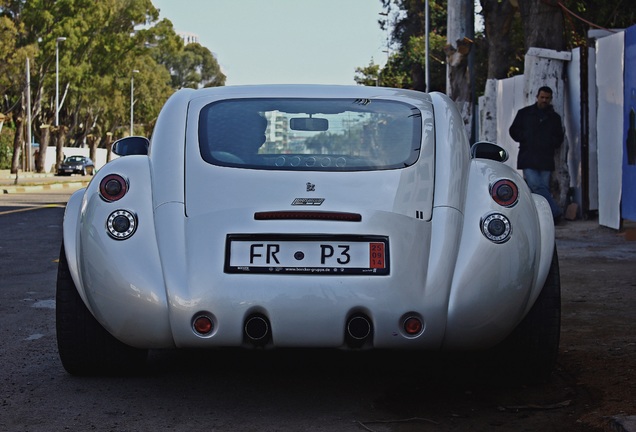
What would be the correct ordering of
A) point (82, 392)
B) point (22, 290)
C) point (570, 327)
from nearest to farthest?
point (82, 392) → point (570, 327) → point (22, 290)

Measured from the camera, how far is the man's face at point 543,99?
14.5 m

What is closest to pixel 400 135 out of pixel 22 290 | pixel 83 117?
pixel 22 290

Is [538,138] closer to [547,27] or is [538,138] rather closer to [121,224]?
[547,27]

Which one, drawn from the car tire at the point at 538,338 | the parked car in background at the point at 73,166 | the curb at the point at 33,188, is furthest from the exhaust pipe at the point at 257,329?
the parked car in background at the point at 73,166

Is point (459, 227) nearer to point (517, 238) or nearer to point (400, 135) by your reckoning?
point (517, 238)

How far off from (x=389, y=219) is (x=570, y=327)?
2.41 m

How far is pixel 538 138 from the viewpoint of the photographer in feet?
48.9

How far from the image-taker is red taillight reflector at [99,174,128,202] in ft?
16.1

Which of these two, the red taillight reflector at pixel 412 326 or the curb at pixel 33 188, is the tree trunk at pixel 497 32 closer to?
the curb at pixel 33 188

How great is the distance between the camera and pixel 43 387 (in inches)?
198

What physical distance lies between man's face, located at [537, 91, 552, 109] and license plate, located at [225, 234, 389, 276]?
10.3 m

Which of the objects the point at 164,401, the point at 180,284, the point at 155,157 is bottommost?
the point at 164,401

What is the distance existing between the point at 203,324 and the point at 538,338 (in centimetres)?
149

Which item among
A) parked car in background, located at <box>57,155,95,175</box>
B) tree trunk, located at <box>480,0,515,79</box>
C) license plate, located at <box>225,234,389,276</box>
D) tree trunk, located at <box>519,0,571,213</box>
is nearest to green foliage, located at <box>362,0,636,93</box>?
tree trunk, located at <box>480,0,515,79</box>
